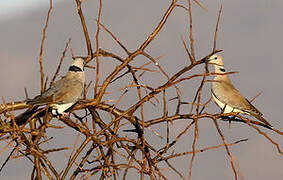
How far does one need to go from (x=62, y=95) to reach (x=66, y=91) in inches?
18.0

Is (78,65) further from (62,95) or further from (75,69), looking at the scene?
(62,95)

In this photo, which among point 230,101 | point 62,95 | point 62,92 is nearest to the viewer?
point 62,95

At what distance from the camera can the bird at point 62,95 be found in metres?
4.54

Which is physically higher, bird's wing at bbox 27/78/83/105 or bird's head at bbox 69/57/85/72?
bird's head at bbox 69/57/85/72

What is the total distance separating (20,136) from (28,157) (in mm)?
318

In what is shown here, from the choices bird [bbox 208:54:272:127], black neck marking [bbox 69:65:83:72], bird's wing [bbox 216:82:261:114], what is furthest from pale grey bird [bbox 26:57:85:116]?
bird's wing [bbox 216:82:261:114]

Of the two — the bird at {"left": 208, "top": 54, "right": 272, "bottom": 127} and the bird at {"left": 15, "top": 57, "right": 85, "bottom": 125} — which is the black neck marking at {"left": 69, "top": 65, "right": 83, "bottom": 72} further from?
the bird at {"left": 208, "top": 54, "right": 272, "bottom": 127}

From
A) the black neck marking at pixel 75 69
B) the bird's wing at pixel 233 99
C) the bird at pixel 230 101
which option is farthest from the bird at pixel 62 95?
the bird's wing at pixel 233 99

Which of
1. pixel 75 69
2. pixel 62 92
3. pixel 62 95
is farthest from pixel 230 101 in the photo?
pixel 62 95

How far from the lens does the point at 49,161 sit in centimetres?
384

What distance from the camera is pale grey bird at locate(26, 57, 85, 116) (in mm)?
4898

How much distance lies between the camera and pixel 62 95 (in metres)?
4.74

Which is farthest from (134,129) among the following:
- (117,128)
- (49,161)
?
(49,161)

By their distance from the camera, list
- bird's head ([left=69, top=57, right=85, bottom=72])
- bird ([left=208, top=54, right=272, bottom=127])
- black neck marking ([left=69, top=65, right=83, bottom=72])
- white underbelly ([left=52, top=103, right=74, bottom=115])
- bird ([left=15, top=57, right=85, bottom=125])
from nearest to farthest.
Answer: bird ([left=15, top=57, right=85, bottom=125]) < white underbelly ([left=52, top=103, right=74, bottom=115]) < bird's head ([left=69, top=57, right=85, bottom=72]) < black neck marking ([left=69, top=65, right=83, bottom=72]) < bird ([left=208, top=54, right=272, bottom=127])
